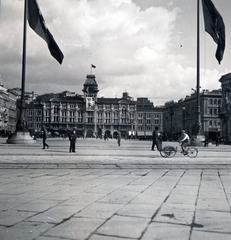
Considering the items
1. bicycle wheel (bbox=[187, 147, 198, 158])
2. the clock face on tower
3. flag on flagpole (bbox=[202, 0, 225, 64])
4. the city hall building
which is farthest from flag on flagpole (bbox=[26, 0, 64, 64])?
the clock face on tower

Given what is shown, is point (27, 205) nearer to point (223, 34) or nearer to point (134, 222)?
point (134, 222)

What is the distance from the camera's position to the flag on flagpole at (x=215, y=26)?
1847 cm

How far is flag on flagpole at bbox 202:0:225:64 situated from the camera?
18.5 metres

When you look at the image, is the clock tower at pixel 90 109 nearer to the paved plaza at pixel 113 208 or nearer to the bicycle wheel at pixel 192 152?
the bicycle wheel at pixel 192 152

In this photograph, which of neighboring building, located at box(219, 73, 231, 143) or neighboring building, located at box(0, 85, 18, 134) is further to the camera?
neighboring building, located at box(0, 85, 18, 134)

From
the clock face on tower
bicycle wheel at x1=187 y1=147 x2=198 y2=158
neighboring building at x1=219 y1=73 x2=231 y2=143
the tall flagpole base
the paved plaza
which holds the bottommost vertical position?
the paved plaza

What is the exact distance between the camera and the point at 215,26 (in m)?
19.2

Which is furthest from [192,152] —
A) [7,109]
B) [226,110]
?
[7,109]

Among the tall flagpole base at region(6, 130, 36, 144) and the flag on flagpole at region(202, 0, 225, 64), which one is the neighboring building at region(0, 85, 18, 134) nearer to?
the tall flagpole base at region(6, 130, 36, 144)

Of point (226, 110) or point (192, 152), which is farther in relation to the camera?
point (226, 110)

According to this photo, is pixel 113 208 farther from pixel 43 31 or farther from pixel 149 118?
pixel 149 118

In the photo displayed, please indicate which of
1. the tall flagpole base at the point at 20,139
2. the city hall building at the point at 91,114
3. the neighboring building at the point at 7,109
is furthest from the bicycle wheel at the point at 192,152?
the city hall building at the point at 91,114

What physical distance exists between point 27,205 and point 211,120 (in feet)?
286

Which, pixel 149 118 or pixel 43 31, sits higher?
pixel 149 118
